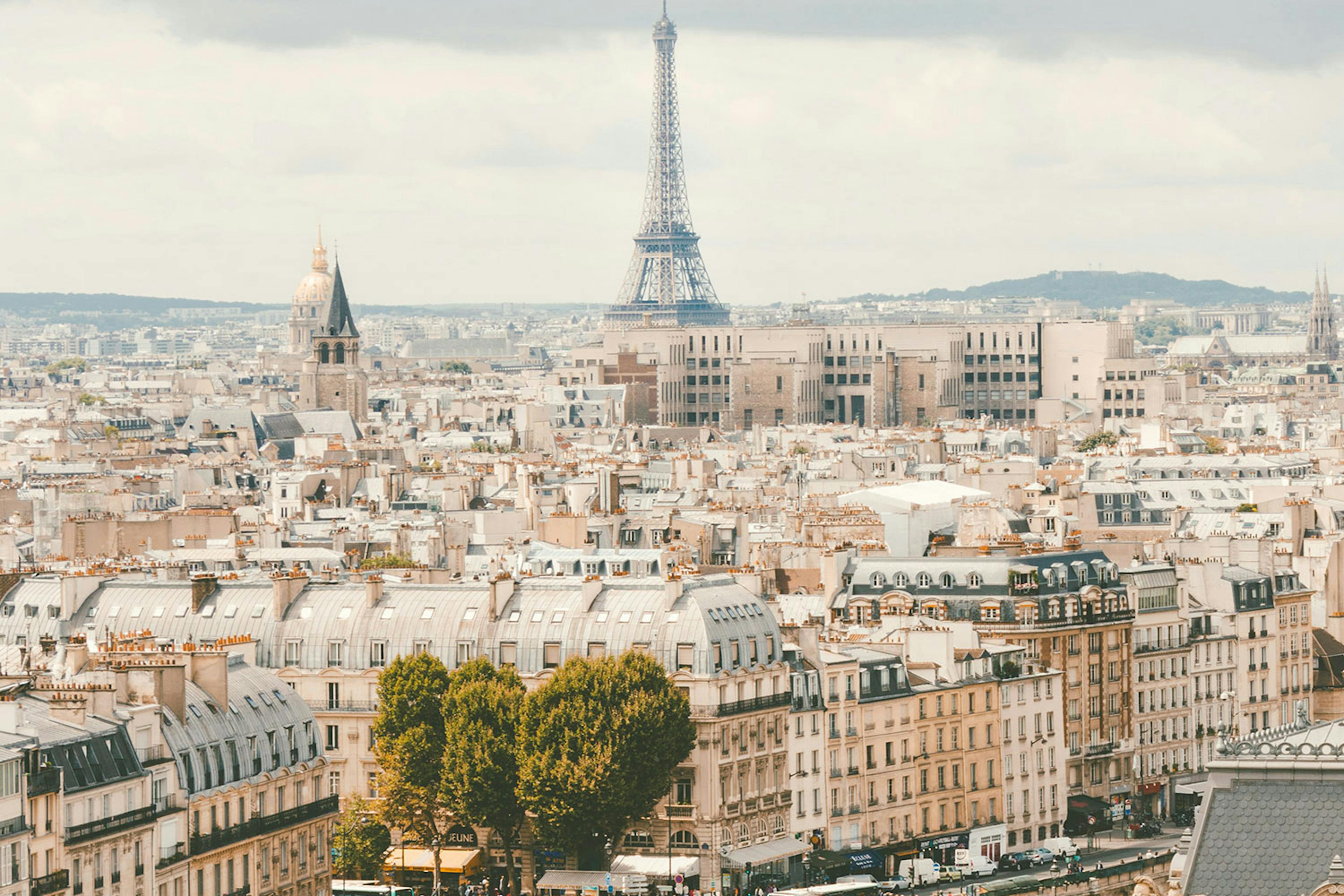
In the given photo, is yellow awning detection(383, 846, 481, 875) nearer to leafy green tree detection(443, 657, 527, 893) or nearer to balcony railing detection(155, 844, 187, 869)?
leafy green tree detection(443, 657, 527, 893)

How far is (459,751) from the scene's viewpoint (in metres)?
62.0

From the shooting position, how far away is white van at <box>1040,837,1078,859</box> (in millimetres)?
69938

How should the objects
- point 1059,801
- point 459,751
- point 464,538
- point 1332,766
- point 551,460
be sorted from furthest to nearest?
1. point 551,460
2. point 464,538
3. point 1059,801
4. point 459,751
5. point 1332,766

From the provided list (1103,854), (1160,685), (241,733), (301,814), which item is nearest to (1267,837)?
(241,733)

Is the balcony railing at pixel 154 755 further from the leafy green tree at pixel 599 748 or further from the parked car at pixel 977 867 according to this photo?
the parked car at pixel 977 867

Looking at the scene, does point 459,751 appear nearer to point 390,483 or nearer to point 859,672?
point 859,672

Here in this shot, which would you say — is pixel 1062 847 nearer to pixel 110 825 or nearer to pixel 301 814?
pixel 301 814

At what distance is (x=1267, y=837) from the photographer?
97.3 feet

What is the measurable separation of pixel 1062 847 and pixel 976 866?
8.60 feet

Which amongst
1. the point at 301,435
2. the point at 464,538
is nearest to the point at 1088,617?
the point at 464,538

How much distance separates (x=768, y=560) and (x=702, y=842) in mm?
22947

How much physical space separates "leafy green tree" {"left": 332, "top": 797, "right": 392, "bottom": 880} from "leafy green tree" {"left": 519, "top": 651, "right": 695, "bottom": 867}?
2810mm

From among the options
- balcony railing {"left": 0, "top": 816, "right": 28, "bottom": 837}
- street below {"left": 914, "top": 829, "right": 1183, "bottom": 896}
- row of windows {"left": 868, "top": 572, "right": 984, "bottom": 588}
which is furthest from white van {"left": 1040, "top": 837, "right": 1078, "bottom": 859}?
balcony railing {"left": 0, "top": 816, "right": 28, "bottom": 837}

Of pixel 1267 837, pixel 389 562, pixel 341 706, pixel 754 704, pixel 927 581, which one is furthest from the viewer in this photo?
pixel 389 562
